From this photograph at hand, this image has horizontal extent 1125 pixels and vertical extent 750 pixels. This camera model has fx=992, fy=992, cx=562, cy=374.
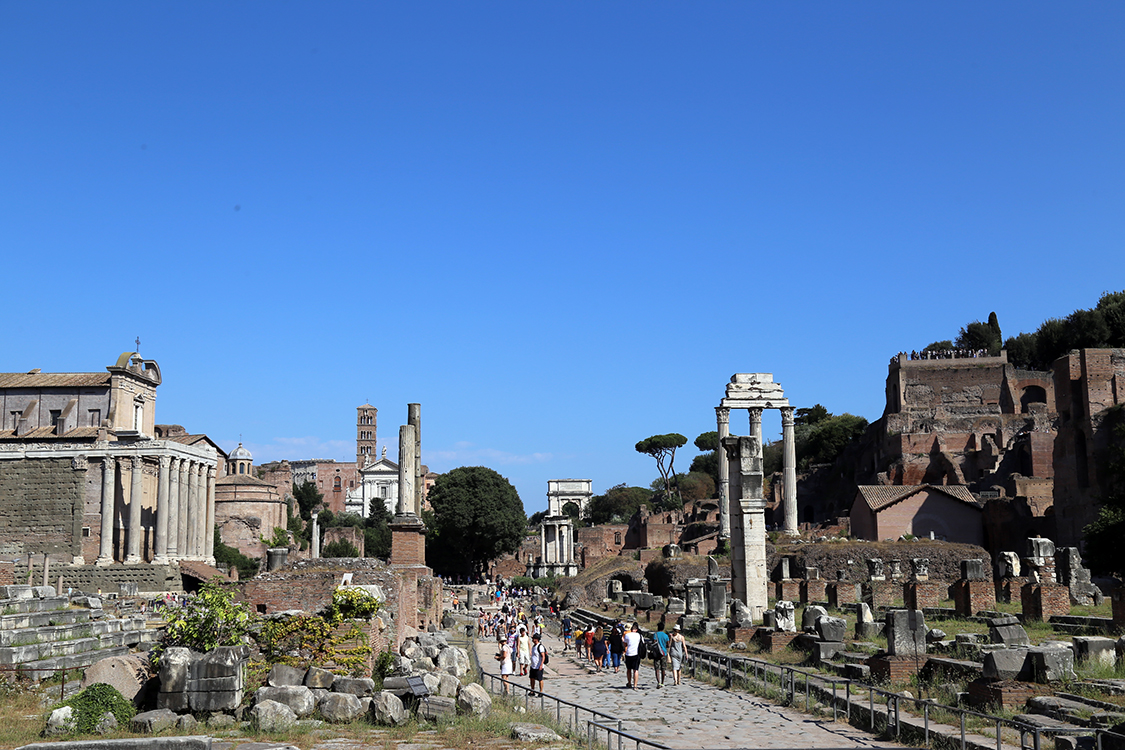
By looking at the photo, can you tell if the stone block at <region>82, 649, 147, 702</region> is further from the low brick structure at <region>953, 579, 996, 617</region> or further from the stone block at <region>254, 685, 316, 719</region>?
the low brick structure at <region>953, 579, 996, 617</region>

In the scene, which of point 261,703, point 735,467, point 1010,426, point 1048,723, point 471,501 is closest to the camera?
point 1048,723

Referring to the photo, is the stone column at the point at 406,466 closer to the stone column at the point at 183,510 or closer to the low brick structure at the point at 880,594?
the low brick structure at the point at 880,594

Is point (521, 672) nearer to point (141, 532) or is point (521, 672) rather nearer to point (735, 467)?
point (735, 467)

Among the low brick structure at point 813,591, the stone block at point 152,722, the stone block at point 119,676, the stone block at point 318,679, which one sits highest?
the stone block at point 119,676

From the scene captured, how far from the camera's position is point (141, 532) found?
54.9 metres

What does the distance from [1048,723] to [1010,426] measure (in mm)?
64358

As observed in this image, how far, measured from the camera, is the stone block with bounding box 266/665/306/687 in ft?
40.5

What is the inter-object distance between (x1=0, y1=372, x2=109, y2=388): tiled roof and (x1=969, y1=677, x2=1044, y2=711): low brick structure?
59.8 m

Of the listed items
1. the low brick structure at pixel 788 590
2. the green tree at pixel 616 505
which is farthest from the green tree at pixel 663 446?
the low brick structure at pixel 788 590

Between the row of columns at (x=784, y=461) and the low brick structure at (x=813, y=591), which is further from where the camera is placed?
the row of columns at (x=784, y=461)

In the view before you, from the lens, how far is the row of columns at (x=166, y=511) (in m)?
52.4

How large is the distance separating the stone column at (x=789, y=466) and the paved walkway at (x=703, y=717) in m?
24.0

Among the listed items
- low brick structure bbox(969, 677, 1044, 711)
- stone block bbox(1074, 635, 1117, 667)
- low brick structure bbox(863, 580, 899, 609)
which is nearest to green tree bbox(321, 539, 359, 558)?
low brick structure bbox(863, 580, 899, 609)

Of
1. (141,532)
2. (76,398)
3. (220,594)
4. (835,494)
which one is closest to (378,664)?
(220,594)
